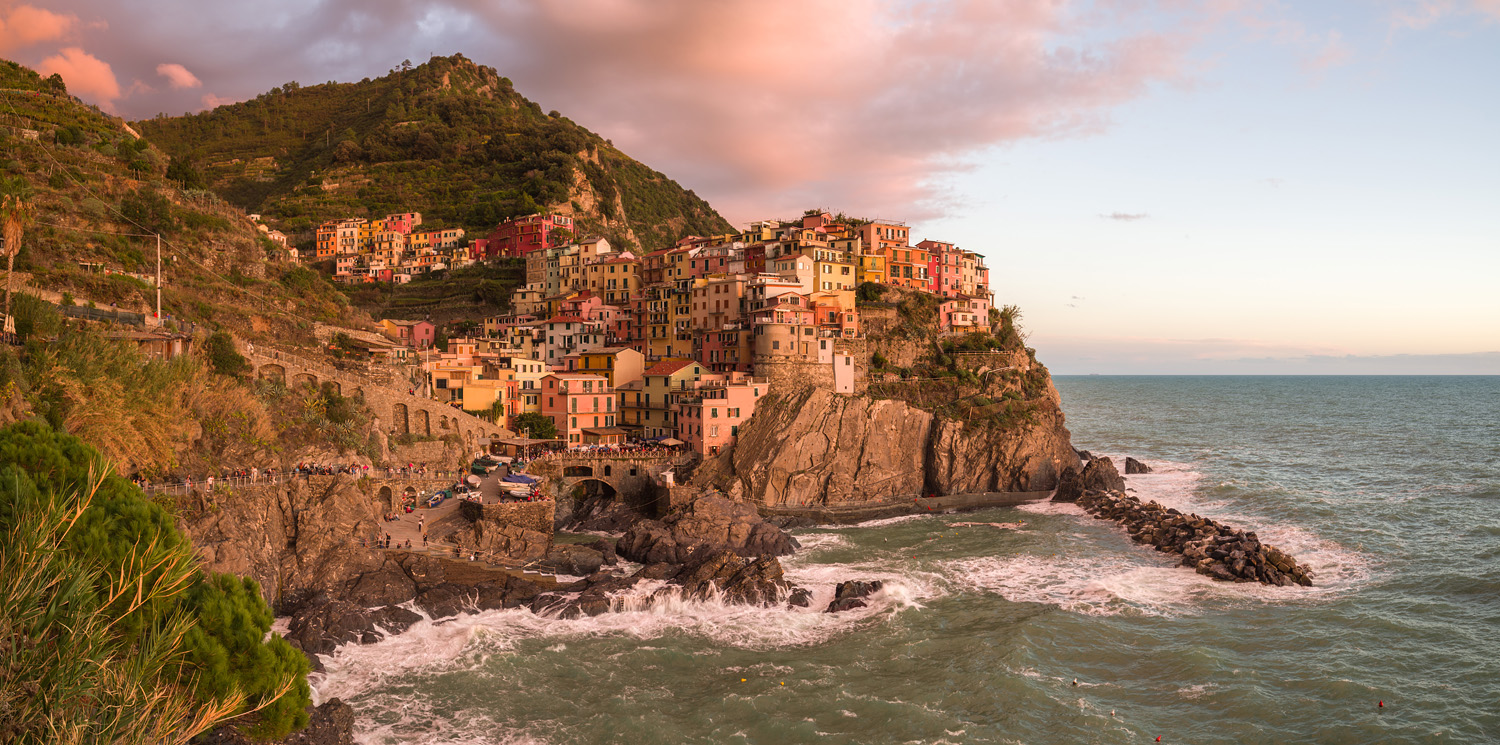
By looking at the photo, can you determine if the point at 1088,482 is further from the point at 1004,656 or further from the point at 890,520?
the point at 1004,656

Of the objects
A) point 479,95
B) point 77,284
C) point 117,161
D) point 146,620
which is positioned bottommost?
point 146,620

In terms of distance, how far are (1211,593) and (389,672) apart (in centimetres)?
3265

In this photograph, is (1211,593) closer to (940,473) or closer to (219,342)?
(940,473)

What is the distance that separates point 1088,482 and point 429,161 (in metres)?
105

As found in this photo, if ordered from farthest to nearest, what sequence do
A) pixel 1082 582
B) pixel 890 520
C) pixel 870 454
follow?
pixel 870 454, pixel 890 520, pixel 1082 582

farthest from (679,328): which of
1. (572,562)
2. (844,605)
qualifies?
(844,605)

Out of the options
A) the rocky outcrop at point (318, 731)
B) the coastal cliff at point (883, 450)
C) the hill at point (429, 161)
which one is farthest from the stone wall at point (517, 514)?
the hill at point (429, 161)

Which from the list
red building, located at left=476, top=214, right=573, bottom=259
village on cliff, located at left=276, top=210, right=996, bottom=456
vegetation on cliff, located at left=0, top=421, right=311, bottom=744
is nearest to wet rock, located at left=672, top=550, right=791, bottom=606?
vegetation on cliff, located at left=0, top=421, right=311, bottom=744

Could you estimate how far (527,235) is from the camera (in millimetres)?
94875

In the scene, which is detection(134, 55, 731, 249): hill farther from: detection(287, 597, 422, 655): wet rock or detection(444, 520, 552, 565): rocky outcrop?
detection(287, 597, 422, 655): wet rock

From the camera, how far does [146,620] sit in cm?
1407

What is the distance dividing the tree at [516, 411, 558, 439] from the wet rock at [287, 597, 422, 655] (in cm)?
2536

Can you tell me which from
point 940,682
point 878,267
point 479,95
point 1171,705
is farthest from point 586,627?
point 479,95

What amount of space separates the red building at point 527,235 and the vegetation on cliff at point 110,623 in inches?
2986
